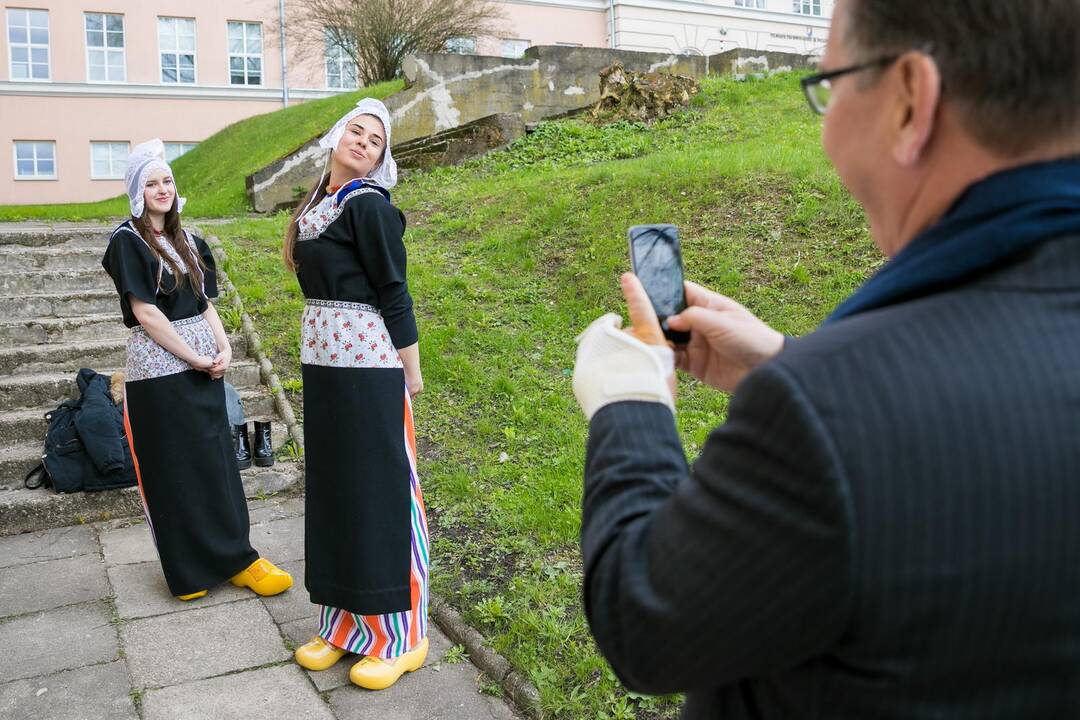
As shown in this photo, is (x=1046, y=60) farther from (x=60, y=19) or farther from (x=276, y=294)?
(x=60, y=19)

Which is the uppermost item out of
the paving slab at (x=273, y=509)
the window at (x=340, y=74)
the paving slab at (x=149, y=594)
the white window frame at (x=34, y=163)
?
the window at (x=340, y=74)

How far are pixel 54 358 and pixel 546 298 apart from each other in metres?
3.97

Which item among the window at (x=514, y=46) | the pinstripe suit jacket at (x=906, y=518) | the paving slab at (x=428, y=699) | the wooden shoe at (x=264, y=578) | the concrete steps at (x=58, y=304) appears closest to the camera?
the pinstripe suit jacket at (x=906, y=518)

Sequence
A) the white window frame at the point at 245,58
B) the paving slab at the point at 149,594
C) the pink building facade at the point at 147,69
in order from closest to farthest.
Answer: the paving slab at the point at 149,594
the pink building facade at the point at 147,69
the white window frame at the point at 245,58

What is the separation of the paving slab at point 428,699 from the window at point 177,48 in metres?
29.2

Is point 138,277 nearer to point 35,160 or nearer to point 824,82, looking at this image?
point 824,82

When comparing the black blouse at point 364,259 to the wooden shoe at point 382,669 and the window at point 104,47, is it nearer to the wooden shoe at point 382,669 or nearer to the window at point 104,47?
the wooden shoe at point 382,669

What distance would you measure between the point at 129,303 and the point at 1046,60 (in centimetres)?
450

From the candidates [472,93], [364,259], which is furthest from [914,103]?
[472,93]

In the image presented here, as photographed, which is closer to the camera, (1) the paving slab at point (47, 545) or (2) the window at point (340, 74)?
(1) the paving slab at point (47, 545)

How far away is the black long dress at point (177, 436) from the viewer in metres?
4.72

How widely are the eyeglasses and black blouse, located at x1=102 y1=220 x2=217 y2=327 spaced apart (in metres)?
4.05

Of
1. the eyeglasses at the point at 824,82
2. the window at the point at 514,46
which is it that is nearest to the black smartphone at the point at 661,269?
the eyeglasses at the point at 824,82

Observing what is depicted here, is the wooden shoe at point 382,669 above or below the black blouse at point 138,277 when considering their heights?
below
